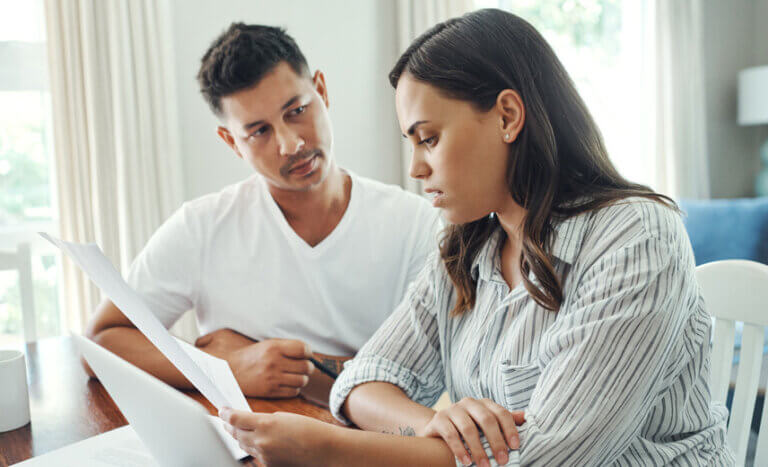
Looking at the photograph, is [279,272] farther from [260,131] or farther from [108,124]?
[108,124]

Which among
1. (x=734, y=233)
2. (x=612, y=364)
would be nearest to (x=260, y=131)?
(x=612, y=364)

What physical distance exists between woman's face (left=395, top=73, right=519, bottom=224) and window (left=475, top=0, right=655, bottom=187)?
3.11 metres

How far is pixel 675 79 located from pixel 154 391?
153 inches

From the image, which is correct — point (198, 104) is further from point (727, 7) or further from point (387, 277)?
point (727, 7)

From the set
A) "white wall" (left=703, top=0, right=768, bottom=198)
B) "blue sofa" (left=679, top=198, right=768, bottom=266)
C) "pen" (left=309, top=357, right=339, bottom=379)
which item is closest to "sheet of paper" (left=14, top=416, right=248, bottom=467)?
"pen" (left=309, top=357, right=339, bottom=379)

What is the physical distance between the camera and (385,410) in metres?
0.89

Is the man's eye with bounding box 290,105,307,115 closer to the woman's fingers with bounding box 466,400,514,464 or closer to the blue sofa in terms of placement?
Result: the woman's fingers with bounding box 466,400,514,464

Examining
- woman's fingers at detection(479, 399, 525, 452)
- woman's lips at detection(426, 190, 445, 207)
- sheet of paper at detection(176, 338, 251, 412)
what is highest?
woman's lips at detection(426, 190, 445, 207)

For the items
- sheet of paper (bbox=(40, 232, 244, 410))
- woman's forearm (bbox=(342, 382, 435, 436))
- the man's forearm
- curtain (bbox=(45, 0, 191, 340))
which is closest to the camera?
sheet of paper (bbox=(40, 232, 244, 410))

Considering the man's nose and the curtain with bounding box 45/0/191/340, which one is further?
the curtain with bounding box 45/0/191/340

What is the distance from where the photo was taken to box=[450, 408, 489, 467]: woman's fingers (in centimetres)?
68

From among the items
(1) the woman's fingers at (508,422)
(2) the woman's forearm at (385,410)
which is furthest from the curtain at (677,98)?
(1) the woman's fingers at (508,422)

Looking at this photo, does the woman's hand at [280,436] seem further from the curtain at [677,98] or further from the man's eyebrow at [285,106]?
the curtain at [677,98]

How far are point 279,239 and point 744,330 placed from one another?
956 mm
